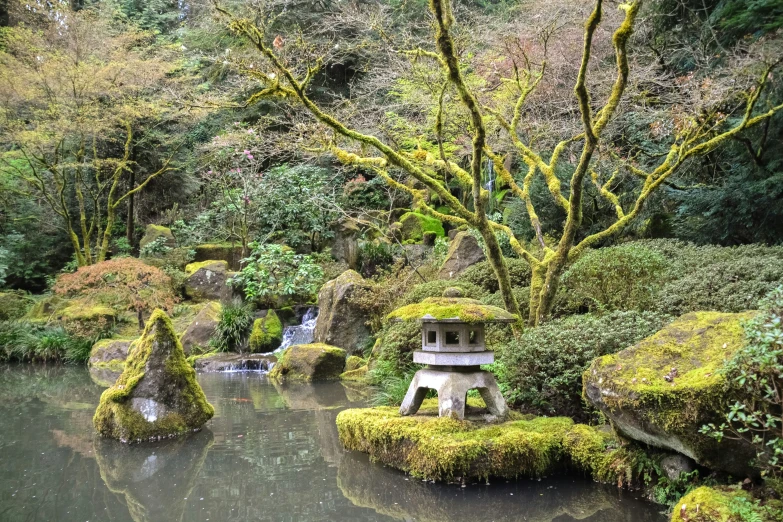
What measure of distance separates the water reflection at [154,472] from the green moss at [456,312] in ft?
8.09

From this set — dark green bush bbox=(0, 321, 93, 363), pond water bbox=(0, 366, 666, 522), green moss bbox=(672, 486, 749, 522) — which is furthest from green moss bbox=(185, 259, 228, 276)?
green moss bbox=(672, 486, 749, 522)

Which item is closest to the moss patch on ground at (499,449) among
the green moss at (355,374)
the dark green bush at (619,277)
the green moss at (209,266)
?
the dark green bush at (619,277)

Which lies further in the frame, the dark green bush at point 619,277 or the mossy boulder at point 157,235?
the mossy boulder at point 157,235

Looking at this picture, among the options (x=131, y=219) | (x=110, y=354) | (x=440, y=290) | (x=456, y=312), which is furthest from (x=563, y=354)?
(x=131, y=219)

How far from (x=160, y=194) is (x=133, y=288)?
349 inches

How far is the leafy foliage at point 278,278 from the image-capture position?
1493 centimetres

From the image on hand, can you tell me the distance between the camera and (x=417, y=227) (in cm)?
1781

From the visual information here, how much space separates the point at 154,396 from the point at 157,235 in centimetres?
1345

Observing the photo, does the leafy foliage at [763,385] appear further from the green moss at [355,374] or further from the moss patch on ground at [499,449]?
the green moss at [355,374]

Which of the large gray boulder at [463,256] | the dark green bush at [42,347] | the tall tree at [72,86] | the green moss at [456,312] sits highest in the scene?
the tall tree at [72,86]

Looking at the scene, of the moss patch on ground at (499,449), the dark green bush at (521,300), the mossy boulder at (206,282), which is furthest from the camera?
the mossy boulder at (206,282)

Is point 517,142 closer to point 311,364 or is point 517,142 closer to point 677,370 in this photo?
point 677,370

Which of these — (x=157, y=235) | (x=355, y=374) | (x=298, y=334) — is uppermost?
(x=157, y=235)

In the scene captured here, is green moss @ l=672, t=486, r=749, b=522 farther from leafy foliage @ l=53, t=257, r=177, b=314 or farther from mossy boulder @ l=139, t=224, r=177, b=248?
mossy boulder @ l=139, t=224, r=177, b=248
